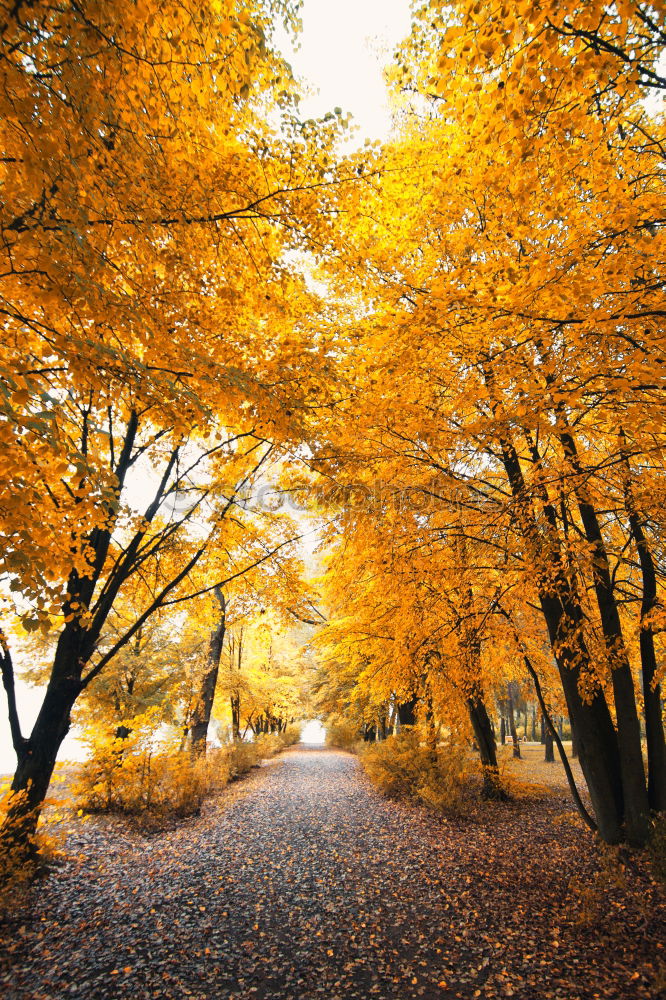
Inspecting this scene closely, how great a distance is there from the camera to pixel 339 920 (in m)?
4.73

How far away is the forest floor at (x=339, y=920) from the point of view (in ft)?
12.0

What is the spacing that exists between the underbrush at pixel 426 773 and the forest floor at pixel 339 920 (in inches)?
44.3

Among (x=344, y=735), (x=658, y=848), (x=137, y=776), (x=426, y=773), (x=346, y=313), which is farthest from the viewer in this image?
(x=344, y=735)

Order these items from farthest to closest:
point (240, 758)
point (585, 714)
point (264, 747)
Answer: point (264, 747) → point (240, 758) → point (585, 714)

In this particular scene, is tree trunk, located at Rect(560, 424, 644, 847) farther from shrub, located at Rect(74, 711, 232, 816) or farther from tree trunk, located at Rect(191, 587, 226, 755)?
tree trunk, located at Rect(191, 587, 226, 755)

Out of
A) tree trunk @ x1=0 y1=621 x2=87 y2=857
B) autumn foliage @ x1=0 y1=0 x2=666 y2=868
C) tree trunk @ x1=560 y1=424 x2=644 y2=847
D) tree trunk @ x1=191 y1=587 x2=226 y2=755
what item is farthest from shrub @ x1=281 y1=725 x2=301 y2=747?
tree trunk @ x1=560 y1=424 x2=644 y2=847

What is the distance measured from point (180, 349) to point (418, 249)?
411 centimetres

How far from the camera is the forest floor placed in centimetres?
365

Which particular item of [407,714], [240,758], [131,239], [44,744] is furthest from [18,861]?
[407,714]

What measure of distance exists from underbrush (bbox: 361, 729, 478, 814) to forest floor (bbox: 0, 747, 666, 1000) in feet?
3.69

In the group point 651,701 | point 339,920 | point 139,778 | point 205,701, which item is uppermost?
point 651,701

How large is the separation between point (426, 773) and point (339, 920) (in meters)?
5.94

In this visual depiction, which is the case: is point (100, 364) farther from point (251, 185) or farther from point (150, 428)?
point (150, 428)

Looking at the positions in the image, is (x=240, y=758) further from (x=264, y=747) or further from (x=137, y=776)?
(x=137, y=776)
